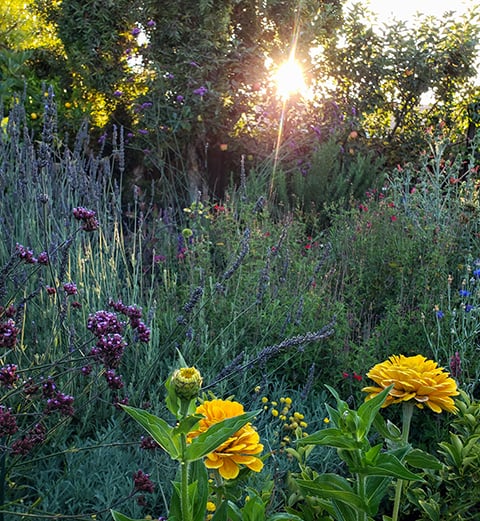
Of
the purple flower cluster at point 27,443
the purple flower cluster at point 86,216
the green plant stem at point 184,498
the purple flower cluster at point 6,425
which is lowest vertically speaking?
the purple flower cluster at point 27,443

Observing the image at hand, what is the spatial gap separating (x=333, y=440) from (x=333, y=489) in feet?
0.57

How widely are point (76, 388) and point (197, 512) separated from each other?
1705 mm

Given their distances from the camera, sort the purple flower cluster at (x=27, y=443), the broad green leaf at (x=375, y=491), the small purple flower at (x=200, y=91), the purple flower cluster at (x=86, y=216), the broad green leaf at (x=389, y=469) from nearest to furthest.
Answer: the broad green leaf at (x=389, y=469)
the broad green leaf at (x=375, y=491)
the purple flower cluster at (x=27, y=443)
the purple flower cluster at (x=86, y=216)
the small purple flower at (x=200, y=91)

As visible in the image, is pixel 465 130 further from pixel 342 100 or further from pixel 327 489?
pixel 327 489

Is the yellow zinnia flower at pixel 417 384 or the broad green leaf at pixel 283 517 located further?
the yellow zinnia flower at pixel 417 384

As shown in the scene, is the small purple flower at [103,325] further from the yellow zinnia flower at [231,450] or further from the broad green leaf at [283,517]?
the broad green leaf at [283,517]

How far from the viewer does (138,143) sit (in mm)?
7801

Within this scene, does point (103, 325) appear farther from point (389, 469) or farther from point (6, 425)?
point (389, 469)

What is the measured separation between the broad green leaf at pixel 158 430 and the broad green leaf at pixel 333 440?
0.25 meters

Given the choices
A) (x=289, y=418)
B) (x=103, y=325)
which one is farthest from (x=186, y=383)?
(x=289, y=418)

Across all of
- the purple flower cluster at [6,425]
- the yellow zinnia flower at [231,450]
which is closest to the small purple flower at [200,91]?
the purple flower cluster at [6,425]

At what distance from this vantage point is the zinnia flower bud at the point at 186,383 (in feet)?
3.52

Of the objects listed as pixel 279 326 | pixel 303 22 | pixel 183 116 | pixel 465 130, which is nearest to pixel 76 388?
pixel 279 326

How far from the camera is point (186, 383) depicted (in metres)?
1.07
